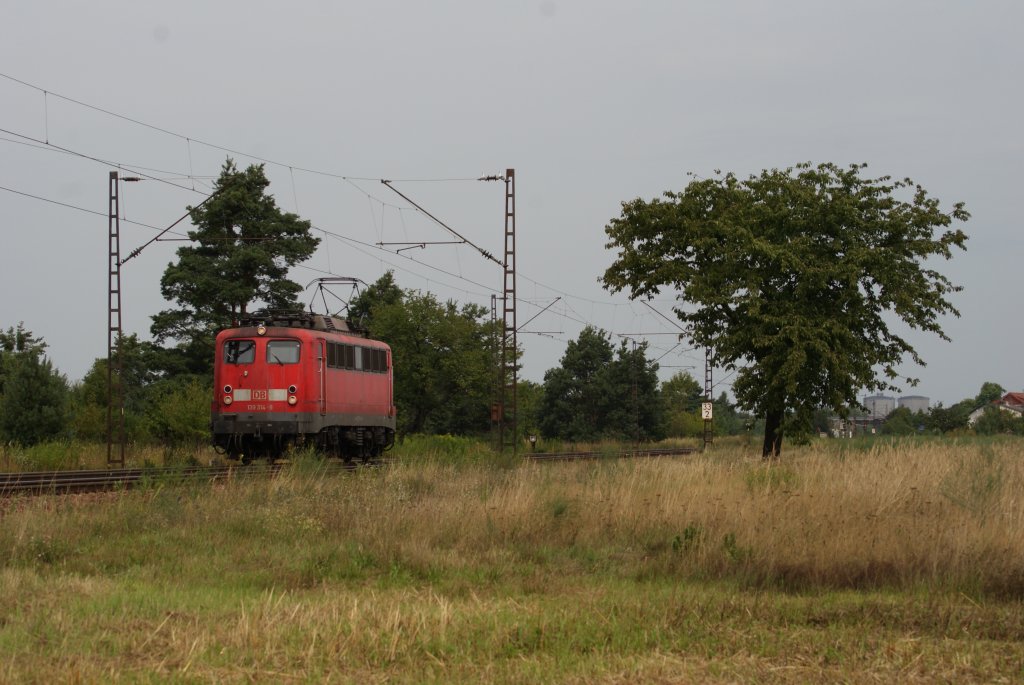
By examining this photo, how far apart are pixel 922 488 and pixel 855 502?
1.77 metres

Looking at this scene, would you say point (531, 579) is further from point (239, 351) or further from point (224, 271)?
point (224, 271)

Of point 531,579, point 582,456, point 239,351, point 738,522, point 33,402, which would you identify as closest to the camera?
point 531,579

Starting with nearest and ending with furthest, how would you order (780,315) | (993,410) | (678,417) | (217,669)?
(217,669), (780,315), (993,410), (678,417)

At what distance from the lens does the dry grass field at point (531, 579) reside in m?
7.47

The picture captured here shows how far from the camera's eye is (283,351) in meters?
26.2

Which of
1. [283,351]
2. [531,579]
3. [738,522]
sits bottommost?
[531,579]

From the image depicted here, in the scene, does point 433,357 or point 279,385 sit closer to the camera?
point 279,385

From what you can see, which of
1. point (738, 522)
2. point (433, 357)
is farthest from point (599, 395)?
point (738, 522)

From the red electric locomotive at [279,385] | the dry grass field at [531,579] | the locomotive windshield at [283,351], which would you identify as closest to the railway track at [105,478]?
the dry grass field at [531,579]

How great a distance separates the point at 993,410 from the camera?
8925 cm

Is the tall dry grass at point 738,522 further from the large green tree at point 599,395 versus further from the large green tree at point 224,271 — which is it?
the large green tree at point 599,395

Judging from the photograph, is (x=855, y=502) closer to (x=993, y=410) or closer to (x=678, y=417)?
(x=993, y=410)

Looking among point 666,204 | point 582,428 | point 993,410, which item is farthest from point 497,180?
point 993,410

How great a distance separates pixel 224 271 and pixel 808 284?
35258mm
